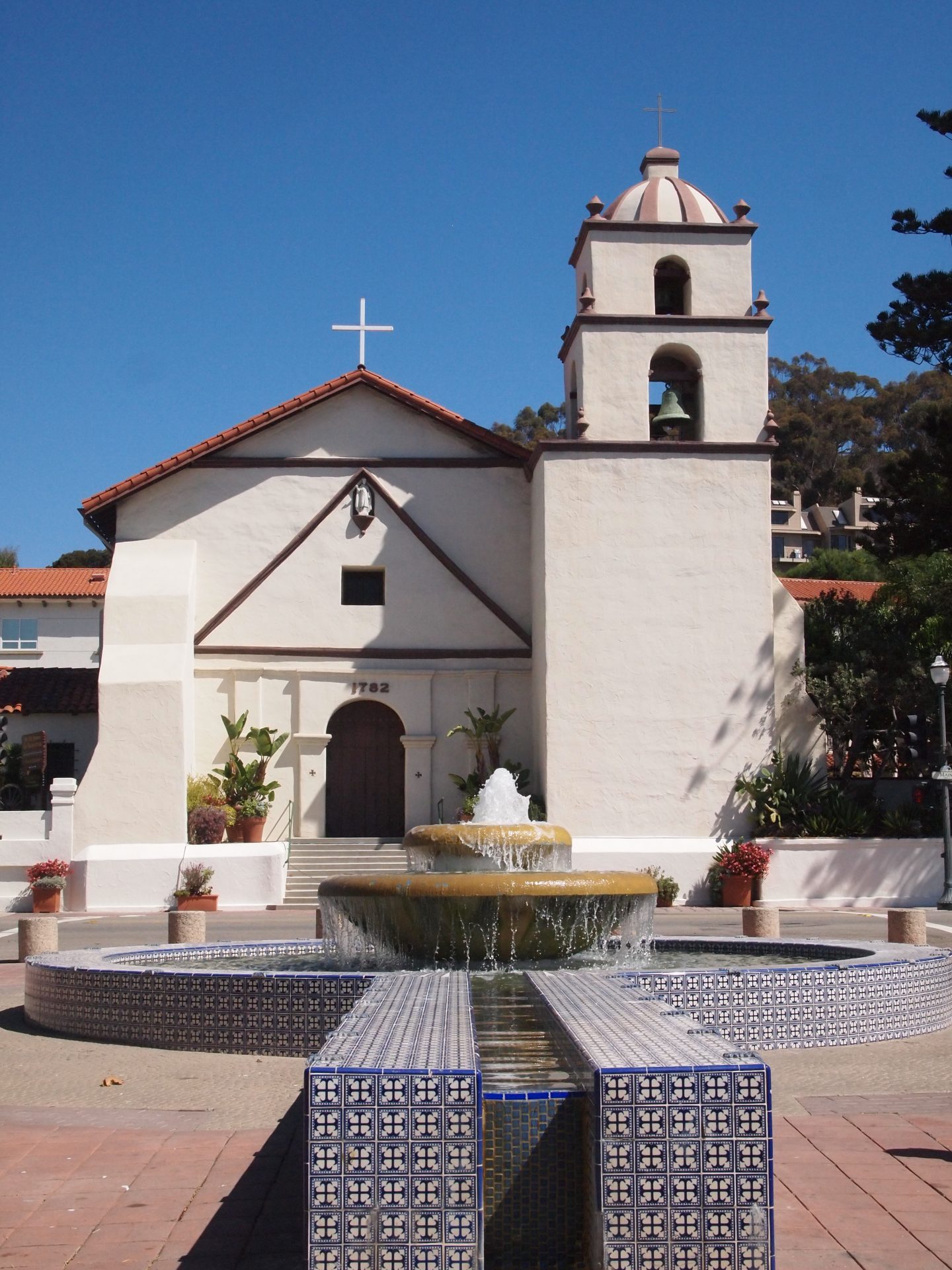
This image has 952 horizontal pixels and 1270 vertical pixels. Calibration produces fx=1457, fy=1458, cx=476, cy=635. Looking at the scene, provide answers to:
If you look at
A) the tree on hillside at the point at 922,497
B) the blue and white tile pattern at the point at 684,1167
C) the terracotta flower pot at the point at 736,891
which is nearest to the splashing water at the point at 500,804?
the blue and white tile pattern at the point at 684,1167

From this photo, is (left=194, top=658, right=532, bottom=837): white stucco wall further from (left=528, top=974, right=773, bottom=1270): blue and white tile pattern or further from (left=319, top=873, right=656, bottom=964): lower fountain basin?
(left=528, top=974, right=773, bottom=1270): blue and white tile pattern

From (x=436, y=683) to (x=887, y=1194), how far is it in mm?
22254

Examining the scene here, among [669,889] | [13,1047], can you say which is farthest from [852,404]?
[13,1047]

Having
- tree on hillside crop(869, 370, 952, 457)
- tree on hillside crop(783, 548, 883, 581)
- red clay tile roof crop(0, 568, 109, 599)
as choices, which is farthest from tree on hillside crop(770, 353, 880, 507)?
red clay tile roof crop(0, 568, 109, 599)

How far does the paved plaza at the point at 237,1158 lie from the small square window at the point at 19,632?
143 feet

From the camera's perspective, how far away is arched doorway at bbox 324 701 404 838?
2731 cm

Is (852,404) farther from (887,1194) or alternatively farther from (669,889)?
(887,1194)

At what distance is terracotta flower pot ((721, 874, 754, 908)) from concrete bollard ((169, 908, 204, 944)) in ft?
40.9

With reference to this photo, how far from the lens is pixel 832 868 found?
2466 cm

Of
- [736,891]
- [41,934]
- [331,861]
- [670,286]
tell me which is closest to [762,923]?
[41,934]

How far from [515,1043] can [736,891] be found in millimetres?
18576

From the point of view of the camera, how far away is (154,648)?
25906 mm

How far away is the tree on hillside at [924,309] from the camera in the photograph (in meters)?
27.4

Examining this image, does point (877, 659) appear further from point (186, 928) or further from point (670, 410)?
point (186, 928)
